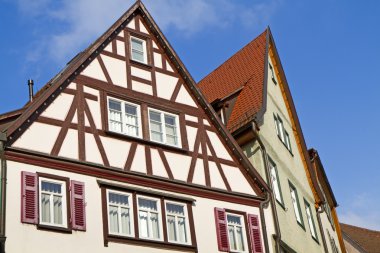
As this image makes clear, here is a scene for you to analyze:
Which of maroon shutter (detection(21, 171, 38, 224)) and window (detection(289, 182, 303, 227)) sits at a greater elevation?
window (detection(289, 182, 303, 227))

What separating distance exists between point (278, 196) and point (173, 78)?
5.44m

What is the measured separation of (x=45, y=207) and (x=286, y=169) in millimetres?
11331

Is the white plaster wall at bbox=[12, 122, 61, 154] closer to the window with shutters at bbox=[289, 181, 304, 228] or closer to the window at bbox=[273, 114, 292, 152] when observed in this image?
the window with shutters at bbox=[289, 181, 304, 228]

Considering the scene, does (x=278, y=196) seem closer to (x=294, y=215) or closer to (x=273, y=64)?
(x=294, y=215)

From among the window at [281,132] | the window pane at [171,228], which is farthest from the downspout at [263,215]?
the window at [281,132]

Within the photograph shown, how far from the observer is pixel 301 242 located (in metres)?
24.7

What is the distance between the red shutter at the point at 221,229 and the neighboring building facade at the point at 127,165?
0.03 m

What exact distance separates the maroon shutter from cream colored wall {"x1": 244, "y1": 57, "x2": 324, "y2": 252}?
8.66m

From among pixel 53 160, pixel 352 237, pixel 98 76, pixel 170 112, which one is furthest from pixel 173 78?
pixel 352 237

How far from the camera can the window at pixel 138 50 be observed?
22.2 m

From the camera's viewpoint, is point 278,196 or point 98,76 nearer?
point 98,76

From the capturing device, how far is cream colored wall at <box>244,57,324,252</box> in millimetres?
23594

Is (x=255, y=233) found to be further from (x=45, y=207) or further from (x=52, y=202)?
(x=45, y=207)

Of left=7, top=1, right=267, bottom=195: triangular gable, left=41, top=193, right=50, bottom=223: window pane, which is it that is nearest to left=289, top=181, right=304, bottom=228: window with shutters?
left=7, top=1, right=267, bottom=195: triangular gable
